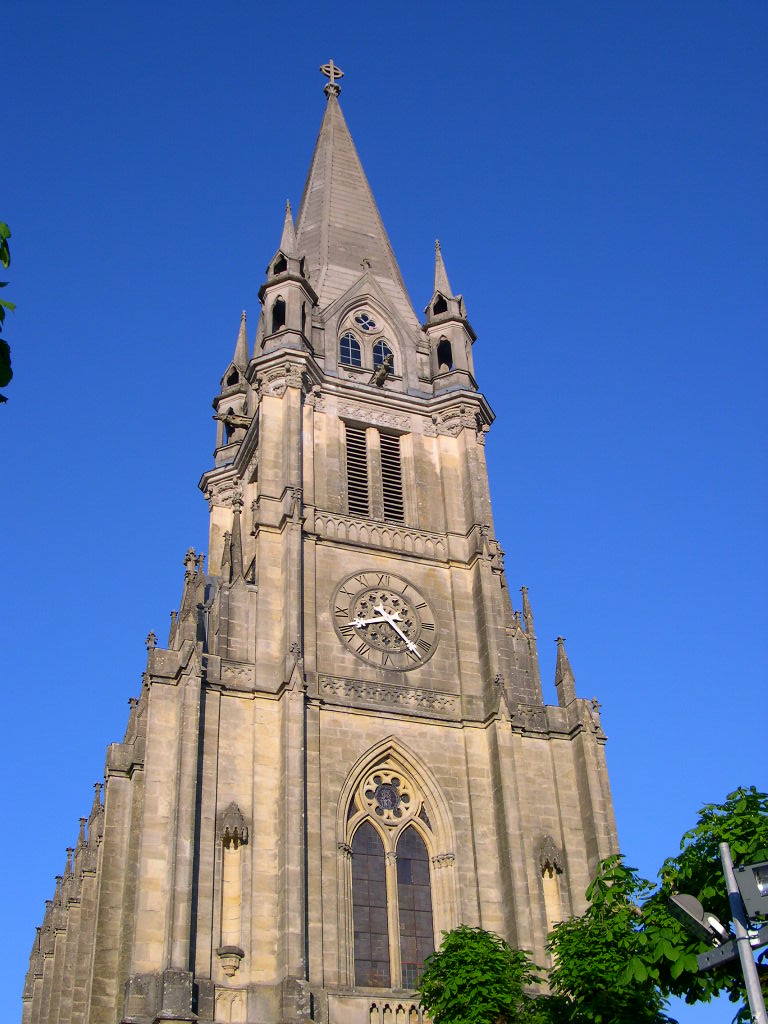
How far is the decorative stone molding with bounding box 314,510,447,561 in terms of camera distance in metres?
32.7

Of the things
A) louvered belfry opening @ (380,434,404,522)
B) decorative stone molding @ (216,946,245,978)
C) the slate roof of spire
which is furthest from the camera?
the slate roof of spire

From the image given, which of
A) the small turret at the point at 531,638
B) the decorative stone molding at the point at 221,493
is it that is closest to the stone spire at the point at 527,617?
the small turret at the point at 531,638

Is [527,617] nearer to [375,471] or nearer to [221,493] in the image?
[375,471]

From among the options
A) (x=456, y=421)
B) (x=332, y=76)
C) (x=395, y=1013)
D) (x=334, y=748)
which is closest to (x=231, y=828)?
(x=334, y=748)

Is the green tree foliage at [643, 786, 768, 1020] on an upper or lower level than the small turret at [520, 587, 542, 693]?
lower

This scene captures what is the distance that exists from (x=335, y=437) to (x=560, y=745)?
1055 cm

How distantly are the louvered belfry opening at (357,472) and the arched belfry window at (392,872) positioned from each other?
756 cm

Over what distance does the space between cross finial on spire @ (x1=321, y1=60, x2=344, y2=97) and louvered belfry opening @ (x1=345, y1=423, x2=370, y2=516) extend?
21.1 metres

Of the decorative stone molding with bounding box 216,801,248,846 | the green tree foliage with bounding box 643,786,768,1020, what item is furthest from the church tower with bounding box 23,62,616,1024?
the green tree foliage with bounding box 643,786,768,1020

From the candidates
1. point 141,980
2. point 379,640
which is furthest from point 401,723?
point 141,980

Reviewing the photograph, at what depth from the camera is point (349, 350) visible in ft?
125

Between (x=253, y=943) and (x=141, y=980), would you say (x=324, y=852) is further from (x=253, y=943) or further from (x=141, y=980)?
(x=141, y=980)

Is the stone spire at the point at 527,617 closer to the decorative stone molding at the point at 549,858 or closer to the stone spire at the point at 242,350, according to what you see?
the decorative stone molding at the point at 549,858

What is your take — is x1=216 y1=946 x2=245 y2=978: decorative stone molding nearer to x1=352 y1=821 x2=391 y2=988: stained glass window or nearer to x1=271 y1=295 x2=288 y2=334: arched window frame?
x1=352 y1=821 x2=391 y2=988: stained glass window
